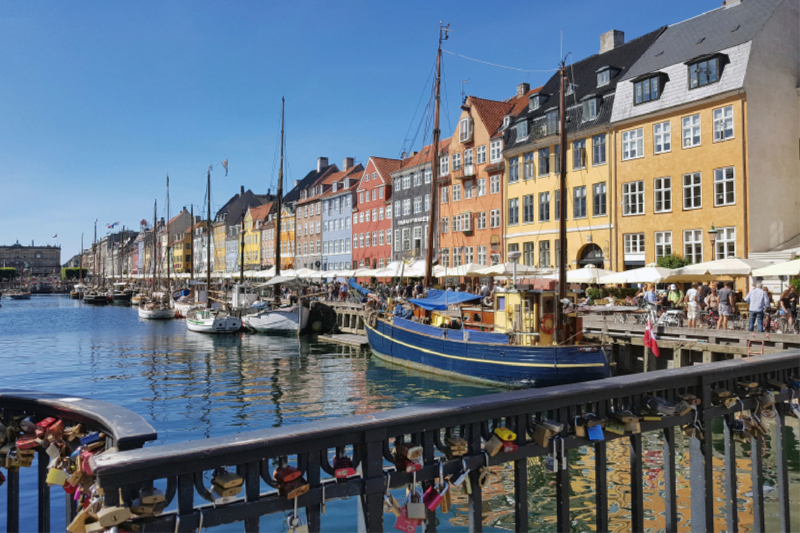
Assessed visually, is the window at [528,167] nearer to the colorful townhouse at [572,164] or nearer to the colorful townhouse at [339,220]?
the colorful townhouse at [572,164]

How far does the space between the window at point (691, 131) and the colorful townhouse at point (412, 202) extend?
2249cm

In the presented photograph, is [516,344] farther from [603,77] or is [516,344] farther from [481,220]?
[481,220]

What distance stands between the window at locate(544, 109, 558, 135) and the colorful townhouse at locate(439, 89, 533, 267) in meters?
5.54

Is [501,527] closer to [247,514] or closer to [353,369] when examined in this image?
[247,514]

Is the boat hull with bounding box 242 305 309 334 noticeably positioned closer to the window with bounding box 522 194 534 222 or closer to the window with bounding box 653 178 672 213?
the window with bounding box 522 194 534 222

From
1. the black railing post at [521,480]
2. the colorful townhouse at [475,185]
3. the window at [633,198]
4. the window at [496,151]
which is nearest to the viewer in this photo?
the black railing post at [521,480]

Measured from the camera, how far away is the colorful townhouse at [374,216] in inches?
2419

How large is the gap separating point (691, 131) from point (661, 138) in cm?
168

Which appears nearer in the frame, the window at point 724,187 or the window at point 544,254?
the window at point 724,187

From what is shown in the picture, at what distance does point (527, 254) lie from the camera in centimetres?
4031

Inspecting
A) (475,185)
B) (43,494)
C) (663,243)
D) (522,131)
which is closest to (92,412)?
(43,494)

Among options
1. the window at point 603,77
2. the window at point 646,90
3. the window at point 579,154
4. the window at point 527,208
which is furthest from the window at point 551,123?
the window at point 646,90

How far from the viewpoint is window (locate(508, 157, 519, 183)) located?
42.0 m

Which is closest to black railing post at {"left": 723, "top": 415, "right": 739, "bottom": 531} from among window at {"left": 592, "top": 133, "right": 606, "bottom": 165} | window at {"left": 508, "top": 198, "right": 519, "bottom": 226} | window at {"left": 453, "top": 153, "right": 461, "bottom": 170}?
window at {"left": 592, "top": 133, "right": 606, "bottom": 165}
